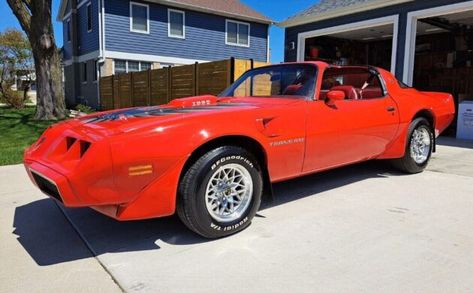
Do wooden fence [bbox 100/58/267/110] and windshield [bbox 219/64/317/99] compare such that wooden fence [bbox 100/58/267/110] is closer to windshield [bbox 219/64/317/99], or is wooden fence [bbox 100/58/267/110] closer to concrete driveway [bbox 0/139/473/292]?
windshield [bbox 219/64/317/99]

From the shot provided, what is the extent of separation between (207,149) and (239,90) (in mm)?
1891

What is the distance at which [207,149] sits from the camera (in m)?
3.12

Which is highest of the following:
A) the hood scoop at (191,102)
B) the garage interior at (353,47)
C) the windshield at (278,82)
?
the garage interior at (353,47)

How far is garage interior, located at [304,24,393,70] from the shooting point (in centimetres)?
1373

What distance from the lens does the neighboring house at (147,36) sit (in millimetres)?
18188

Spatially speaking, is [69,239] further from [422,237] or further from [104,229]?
[422,237]

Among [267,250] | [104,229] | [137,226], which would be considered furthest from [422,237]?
[104,229]

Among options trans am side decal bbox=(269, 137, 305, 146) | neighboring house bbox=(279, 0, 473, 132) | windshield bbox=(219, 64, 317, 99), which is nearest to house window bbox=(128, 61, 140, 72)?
neighboring house bbox=(279, 0, 473, 132)

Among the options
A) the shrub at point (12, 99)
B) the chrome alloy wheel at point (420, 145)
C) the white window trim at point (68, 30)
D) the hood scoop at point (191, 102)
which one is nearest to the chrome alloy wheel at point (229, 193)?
the hood scoop at point (191, 102)

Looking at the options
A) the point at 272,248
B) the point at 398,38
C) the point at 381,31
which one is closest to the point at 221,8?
the point at 381,31

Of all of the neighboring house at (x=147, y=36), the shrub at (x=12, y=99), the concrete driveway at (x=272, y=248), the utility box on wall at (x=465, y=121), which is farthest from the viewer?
the shrub at (x=12, y=99)

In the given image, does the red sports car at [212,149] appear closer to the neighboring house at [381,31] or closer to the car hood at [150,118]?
the car hood at [150,118]

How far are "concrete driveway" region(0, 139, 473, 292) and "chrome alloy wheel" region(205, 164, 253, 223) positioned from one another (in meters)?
0.20

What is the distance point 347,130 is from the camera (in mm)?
4160
